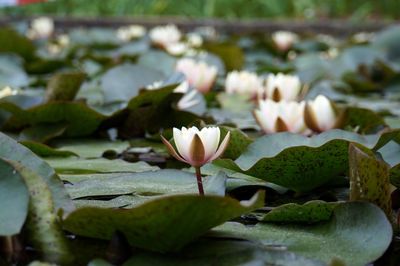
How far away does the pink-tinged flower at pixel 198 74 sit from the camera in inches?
67.3

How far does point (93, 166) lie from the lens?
3.52 ft

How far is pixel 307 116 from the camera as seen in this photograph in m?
1.21

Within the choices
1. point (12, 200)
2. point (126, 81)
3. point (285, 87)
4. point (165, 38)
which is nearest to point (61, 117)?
point (126, 81)

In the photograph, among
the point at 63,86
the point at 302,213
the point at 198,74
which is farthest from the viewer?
the point at 198,74

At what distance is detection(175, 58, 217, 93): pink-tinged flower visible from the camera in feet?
5.61

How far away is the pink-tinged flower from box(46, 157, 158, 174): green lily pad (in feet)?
2.05

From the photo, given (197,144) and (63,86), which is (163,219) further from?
(63,86)

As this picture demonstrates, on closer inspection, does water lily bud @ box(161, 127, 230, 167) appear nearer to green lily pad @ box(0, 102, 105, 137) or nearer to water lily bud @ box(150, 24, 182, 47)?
green lily pad @ box(0, 102, 105, 137)

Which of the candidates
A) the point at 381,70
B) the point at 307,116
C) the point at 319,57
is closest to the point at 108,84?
the point at 307,116

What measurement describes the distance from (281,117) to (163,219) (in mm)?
549

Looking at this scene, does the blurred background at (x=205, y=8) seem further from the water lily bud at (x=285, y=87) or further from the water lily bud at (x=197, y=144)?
the water lily bud at (x=197, y=144)

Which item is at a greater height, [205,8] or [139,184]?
[139,184]

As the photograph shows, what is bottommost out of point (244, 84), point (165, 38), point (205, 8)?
point (205, 8)

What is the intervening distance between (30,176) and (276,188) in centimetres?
34
